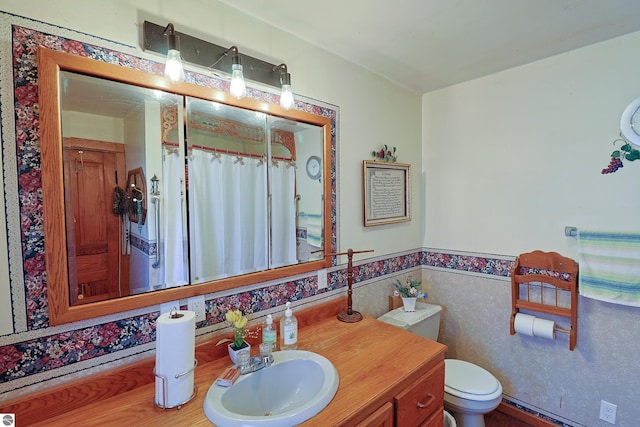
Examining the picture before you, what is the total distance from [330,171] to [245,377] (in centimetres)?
104

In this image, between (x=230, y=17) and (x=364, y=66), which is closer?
→ (x=230, y=17)

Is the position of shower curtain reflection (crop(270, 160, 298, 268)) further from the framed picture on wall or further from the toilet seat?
the toilet seat

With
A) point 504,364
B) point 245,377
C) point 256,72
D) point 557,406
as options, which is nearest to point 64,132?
point 256,72

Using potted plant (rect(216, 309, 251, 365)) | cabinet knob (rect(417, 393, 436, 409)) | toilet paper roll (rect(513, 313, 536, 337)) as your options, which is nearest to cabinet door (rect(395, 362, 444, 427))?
cabinet knob (rect(417, 393, 436, 409))

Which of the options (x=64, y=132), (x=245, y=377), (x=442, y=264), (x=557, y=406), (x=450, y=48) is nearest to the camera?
(x=64, y=132)

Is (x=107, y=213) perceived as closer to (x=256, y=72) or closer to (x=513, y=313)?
(x=256, y=72)

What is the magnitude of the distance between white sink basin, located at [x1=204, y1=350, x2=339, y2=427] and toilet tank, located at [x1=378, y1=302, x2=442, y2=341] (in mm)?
774

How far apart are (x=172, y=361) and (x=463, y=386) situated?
1472 millimetres

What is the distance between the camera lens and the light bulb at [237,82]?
3.81 ft

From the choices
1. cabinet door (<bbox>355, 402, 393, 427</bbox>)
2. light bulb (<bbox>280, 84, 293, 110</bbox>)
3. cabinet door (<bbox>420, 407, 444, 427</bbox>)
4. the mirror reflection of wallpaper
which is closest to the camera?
the mirror reflection of wallpaper

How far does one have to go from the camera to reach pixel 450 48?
5.29ft

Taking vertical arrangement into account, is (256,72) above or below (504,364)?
above

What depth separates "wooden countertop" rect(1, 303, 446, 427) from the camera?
2.86ft

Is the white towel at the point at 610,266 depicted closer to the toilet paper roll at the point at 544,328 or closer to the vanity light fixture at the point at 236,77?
the toilet paper roll at the point at 544,328
